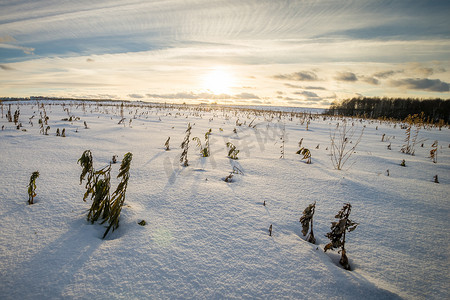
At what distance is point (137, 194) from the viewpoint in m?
2.19

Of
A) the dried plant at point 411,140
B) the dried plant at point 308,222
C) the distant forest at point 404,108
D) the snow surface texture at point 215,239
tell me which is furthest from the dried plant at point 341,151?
the distant forest at point 404,108

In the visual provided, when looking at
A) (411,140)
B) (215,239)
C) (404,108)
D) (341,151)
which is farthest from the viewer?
(404,108)

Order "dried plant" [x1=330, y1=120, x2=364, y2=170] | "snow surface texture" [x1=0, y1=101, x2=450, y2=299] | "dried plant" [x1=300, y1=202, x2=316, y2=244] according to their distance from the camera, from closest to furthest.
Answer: "snow surface texture" [x1=0, y1=101, x2=450, y2=299] → "dried plant" [x1=300, y1=202, x2=316, y2=244] → "dried plant" [x1=330, y1=120, x2=364, y2=170]

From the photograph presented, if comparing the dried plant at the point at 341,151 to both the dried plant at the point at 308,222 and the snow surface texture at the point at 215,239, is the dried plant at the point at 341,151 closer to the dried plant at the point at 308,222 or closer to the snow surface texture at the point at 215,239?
the snow surface texture at the point at 215,239

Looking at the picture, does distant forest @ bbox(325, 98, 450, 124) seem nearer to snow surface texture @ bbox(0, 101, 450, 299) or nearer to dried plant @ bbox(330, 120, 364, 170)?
dried plant @ bbox(330, 120, 364, 170)

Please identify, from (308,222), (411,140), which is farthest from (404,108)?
(308,222)

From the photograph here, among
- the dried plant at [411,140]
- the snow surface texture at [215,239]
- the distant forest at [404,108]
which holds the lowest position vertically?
the snow surface texture at [215,239]

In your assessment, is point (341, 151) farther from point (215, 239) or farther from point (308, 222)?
point (215, 239)

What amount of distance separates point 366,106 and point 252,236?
235 feet

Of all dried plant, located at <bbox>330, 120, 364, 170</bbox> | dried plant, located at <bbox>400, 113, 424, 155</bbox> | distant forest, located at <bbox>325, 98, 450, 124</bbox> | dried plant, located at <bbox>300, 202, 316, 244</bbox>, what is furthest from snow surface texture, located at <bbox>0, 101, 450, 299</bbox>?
distant forest, located at <bbox>325, 98, 450, 124</bbox>

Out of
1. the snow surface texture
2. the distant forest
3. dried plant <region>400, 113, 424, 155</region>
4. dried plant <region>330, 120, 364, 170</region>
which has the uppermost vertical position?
the distant forest

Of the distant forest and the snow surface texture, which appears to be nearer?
the snow surface texture

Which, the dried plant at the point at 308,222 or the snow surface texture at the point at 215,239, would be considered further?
the dried plant at the point at 308,222

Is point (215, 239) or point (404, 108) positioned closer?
point (215, 239)
